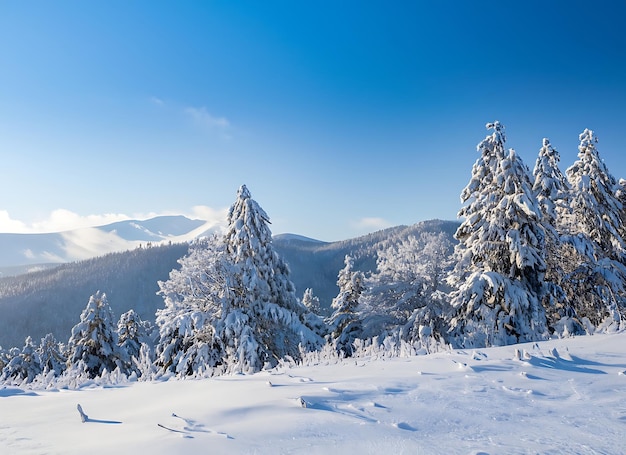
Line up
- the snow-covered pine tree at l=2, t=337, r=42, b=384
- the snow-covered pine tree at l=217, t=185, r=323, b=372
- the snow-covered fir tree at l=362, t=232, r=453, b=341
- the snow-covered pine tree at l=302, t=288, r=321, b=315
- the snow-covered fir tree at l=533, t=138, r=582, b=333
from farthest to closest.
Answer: the snow-covered pine tree at l=302, t=288, r=321, b=315 → the snow-covered pine tree at l=2, t=337, r=42, b=384 → the snow-covered fir tree at l=362, t=232, r=453, b=341 → the snow-covered pine tree at l=217, t=185, r=323, b=372 → the snow-covered fir tree at l=533, t=138, r=582, b=333

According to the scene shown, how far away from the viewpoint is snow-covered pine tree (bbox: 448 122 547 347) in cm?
1379

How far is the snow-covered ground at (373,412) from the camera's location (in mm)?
2760

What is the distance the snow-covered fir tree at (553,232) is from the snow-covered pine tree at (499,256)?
73 cm

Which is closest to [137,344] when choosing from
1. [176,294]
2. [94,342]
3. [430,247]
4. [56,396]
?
[94,342]

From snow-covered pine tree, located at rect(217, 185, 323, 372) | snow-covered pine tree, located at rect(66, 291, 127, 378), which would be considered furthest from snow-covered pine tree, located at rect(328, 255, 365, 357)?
snow-covered pine tree, located at rect(66, 291, 127, 378)

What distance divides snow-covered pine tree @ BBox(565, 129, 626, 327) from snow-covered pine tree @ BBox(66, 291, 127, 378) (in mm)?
26286

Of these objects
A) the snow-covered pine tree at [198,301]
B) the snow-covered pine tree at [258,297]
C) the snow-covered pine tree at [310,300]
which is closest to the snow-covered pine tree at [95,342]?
the snow-covered pine tree at [198,301]

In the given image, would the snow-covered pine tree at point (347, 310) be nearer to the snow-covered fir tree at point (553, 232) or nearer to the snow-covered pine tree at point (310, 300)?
the snow-covered fir tree at point (553, 232)

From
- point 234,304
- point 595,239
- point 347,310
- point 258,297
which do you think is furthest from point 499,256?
point 347,310

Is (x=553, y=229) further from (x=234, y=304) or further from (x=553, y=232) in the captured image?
(x=234, y=304)

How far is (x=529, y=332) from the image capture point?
13.8 metres

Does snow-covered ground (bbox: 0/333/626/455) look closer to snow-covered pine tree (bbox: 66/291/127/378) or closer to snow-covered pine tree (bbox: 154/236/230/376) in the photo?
snow-covered pine tree (bbox: 154/236/230/376)

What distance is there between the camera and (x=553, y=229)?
15.2 m

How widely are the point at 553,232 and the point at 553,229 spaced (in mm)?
121
